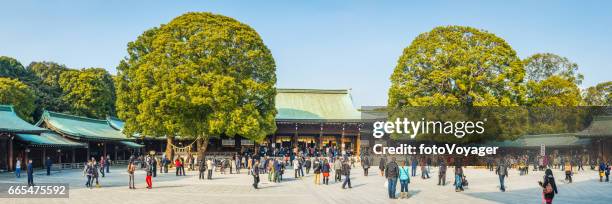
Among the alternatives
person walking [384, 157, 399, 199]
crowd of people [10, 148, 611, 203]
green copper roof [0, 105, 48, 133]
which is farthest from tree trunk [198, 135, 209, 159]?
person walking [384, 157, 399, 199]

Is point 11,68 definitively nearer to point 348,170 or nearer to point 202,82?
point 202,82

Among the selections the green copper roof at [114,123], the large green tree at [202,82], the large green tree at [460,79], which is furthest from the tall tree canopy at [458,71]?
the green copper roof at [114,123]

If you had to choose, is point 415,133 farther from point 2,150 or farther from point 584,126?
point 2,150

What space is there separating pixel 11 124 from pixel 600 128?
163 feet

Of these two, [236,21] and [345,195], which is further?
[236,21]

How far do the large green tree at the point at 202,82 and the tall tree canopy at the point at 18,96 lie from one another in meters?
22.2

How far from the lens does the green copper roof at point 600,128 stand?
47812 mm

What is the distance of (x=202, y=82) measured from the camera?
39.6 m

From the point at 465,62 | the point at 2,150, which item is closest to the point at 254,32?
the point at 465,62

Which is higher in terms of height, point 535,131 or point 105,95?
point 105,95

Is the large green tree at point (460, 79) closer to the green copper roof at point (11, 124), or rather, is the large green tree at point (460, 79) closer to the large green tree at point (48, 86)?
the green copper roof at point (11, 124)

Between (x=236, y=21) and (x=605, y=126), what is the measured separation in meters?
35.4

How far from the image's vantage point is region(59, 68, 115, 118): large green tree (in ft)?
228

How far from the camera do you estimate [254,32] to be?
43.2m
